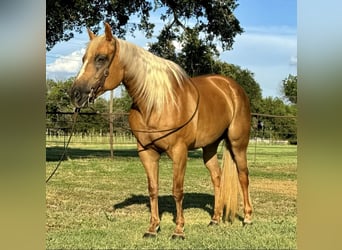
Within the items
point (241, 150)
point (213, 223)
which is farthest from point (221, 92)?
point (213, 223)

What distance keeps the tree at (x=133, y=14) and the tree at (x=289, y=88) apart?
723 mm

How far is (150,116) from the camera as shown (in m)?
2.68

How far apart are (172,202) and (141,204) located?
1.07 feet

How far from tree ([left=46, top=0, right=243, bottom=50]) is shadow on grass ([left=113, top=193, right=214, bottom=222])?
1621mm

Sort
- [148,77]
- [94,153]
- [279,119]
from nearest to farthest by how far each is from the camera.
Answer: [148,77]
[279,119]
[94,153]

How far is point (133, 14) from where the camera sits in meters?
4.28

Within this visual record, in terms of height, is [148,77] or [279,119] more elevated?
[148,77]

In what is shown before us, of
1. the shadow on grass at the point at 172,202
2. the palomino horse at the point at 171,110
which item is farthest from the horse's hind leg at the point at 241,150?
the shadow on grass at the point at 172,202

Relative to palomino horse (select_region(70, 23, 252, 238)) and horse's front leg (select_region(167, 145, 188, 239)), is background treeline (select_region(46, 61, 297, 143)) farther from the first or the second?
horse's front leg (select_region(167, 145, 188, 239))

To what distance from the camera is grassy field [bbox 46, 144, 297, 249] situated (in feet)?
9.10

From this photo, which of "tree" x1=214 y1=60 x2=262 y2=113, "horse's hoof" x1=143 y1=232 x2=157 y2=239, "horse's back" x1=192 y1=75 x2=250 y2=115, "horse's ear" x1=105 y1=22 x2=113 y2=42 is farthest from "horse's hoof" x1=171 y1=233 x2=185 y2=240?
"tree" x1=214 y1=60 x2=262 y2=113

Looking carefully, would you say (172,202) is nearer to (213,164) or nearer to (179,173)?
(213,164)

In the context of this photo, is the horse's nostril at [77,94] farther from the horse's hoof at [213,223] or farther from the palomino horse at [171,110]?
the horse's hoof at [213,223]

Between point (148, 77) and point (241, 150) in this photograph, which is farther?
point (241, 150)
